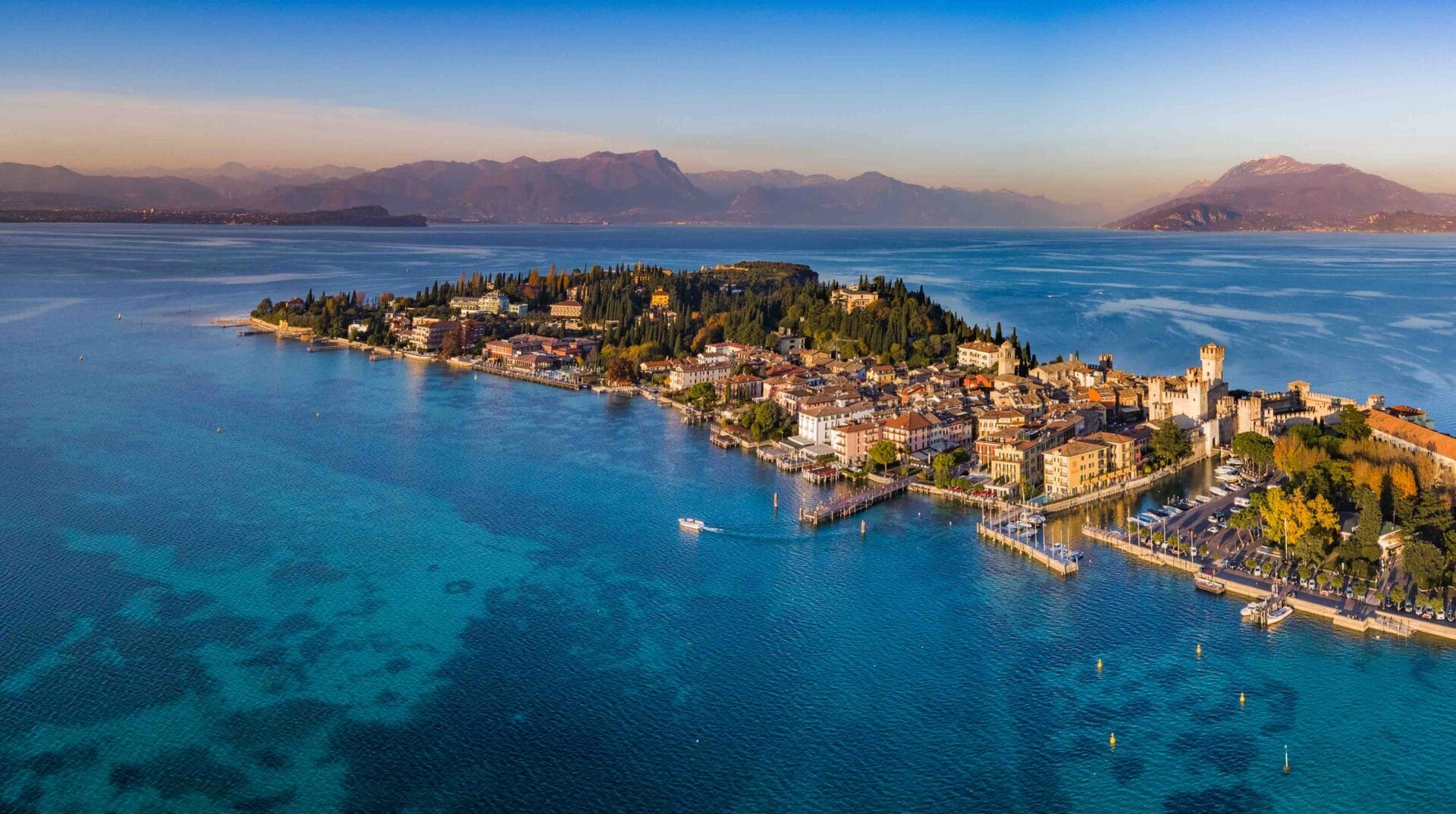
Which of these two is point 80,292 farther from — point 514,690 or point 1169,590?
point 1169,590

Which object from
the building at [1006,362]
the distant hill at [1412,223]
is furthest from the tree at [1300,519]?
the distant hill at [1412,223]

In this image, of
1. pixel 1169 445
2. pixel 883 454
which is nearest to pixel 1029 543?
pixel 883 454

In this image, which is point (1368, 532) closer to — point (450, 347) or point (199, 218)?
point (450, 347)

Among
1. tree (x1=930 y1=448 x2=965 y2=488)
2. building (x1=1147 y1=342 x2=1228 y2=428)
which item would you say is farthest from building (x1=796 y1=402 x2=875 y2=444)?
building (x1=1147 y1=342 x2=1228 y2=428)

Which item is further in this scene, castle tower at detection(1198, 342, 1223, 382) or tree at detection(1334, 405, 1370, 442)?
castle tower at detection(1198, 342, 1223, 382)

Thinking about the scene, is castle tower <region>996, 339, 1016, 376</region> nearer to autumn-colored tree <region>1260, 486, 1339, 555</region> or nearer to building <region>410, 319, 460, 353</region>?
autumn-colored tree <region>1260, 486, 1339, 555</region>

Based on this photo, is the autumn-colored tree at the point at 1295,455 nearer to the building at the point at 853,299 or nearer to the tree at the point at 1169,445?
the tree at the point at 1169,445
